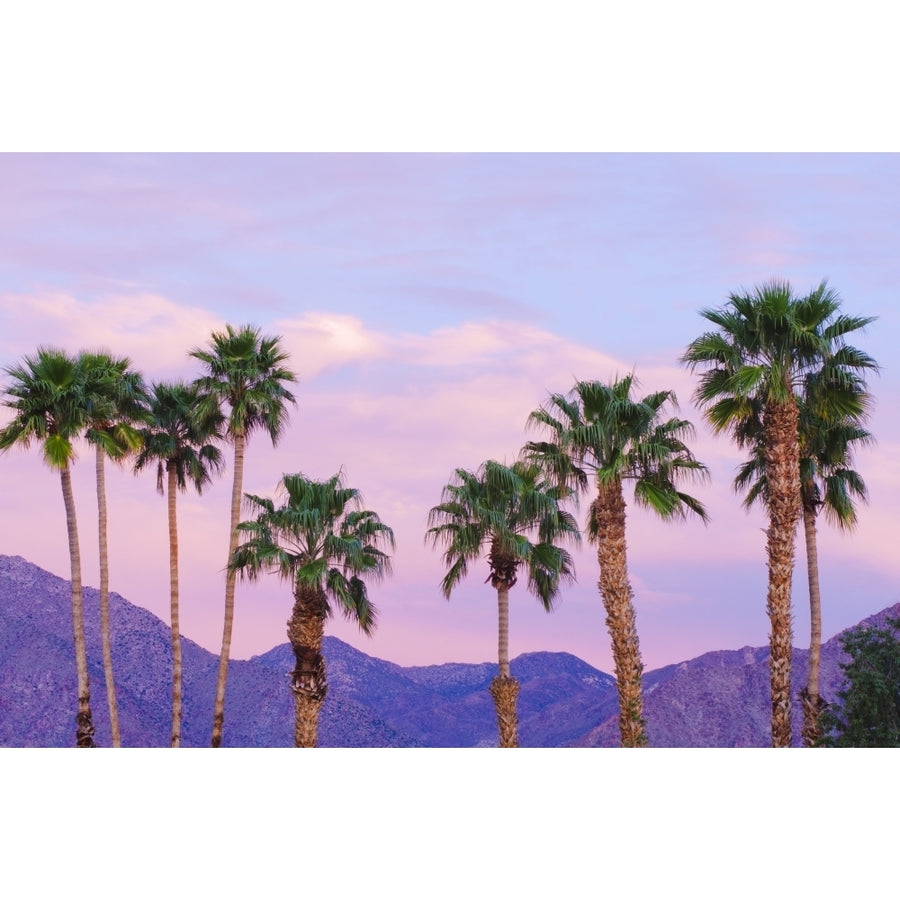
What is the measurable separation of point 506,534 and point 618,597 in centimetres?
290

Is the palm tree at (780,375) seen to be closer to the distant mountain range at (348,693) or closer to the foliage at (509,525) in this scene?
the foliage at (509,525)

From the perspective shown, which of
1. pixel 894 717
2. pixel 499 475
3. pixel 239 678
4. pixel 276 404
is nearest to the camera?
pixel 894 717

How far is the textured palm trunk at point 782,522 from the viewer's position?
24875 mm

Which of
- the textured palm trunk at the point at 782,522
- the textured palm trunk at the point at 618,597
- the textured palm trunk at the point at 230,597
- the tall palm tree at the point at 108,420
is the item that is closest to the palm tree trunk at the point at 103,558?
the tall palm tree at the point at 108,420

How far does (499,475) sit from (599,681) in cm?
2439

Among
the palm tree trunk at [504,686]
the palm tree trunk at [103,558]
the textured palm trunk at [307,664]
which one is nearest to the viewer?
the textured palm trunk at [307,664]

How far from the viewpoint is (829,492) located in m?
26.6

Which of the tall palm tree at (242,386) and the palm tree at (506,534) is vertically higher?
the tall palm tree at (242,386)

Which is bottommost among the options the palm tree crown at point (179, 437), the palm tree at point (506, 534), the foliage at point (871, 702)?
the foliage at point (871, 702)

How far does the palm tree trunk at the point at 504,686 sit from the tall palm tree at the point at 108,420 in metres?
9.48

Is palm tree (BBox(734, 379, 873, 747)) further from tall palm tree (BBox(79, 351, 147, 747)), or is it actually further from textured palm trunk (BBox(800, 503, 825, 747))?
tall palm tree (BBox(79, 351, 147, 747))

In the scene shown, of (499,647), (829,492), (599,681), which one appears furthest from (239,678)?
(829,492)

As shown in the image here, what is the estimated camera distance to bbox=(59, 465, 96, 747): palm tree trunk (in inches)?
1127
